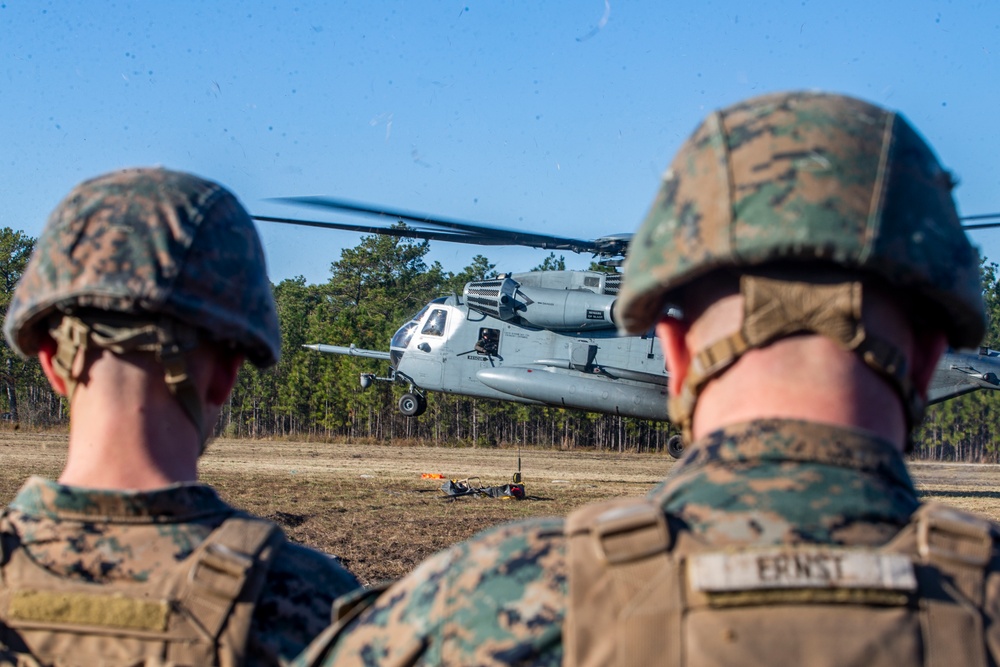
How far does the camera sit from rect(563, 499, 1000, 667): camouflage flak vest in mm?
1161

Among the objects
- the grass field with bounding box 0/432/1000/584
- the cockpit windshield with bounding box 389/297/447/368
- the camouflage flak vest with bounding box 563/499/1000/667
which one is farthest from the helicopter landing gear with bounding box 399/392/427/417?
the camouflage flak vest with bounding box 563/499/1000/667

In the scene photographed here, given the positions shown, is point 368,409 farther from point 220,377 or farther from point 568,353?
point 220,377

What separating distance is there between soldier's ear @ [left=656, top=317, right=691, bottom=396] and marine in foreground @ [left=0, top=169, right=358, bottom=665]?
0.83m

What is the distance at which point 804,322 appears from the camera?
1.32m

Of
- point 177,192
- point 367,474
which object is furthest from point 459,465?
point 177,192

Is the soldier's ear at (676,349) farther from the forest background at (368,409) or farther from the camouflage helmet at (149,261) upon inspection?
the forest background at (368,409)

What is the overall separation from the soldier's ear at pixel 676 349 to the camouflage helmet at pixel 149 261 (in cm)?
102

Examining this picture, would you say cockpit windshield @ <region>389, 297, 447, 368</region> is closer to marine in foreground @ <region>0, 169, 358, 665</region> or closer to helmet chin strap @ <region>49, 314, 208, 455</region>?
marine in foreground @ <region>0, 169, 358, 665</region>

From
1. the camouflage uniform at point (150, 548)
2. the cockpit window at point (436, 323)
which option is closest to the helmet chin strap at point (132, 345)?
the camouflage uniform at point (150, 548)

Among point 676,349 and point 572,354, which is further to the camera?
point 572,354

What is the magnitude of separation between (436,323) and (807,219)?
1765 cm

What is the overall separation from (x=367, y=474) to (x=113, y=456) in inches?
671

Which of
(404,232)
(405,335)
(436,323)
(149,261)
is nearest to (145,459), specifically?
(149,261)

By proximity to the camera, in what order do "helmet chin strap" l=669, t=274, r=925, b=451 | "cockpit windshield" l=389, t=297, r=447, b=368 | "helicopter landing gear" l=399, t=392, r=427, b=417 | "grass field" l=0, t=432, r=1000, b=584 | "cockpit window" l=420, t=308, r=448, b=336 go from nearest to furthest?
1. "helmet chin strap" l=669, t=274, r=925, b=451
2. "grass field" l=0, t=432, r=1000, b=584
3. "cockpit window" l=420, t=308, r=448, b=336
4. "cockpit windshield" l=389, t=297, r=447, b=368
5. "helicopter landing gear" l=399, t=392, r=427, b=417
